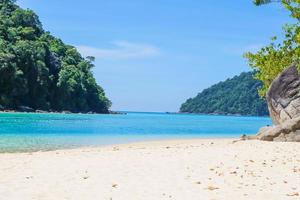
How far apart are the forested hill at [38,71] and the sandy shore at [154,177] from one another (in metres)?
92.7

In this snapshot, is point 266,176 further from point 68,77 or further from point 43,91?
point 68,77

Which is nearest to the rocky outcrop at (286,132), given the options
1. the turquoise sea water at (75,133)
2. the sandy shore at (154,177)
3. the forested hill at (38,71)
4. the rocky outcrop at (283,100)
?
the rocky outcrop at (283,100)

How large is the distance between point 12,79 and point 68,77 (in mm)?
26345

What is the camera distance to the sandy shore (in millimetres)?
9031

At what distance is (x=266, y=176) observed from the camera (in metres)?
11.1

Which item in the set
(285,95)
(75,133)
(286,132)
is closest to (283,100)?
(285,95)

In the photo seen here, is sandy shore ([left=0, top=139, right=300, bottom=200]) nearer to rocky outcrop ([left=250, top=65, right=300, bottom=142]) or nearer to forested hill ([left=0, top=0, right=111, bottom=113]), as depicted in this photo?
rocky outcrop ([left=250, top=65, right=300, bottom=142])

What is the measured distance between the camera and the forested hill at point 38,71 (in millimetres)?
105062

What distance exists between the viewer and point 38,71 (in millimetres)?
114125

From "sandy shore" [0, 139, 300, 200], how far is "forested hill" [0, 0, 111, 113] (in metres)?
92.7

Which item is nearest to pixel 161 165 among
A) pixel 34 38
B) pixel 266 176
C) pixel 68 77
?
pixel 266 176

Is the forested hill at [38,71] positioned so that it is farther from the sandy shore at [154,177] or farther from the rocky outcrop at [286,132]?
the sandy shore at [154,177]

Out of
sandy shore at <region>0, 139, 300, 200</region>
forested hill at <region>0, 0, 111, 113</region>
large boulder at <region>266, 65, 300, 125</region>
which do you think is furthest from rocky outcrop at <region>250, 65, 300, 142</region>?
forested hill at <region>0, 0, 111, 113</region>

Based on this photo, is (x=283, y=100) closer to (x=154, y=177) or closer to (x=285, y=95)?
(x=285, y=95)
